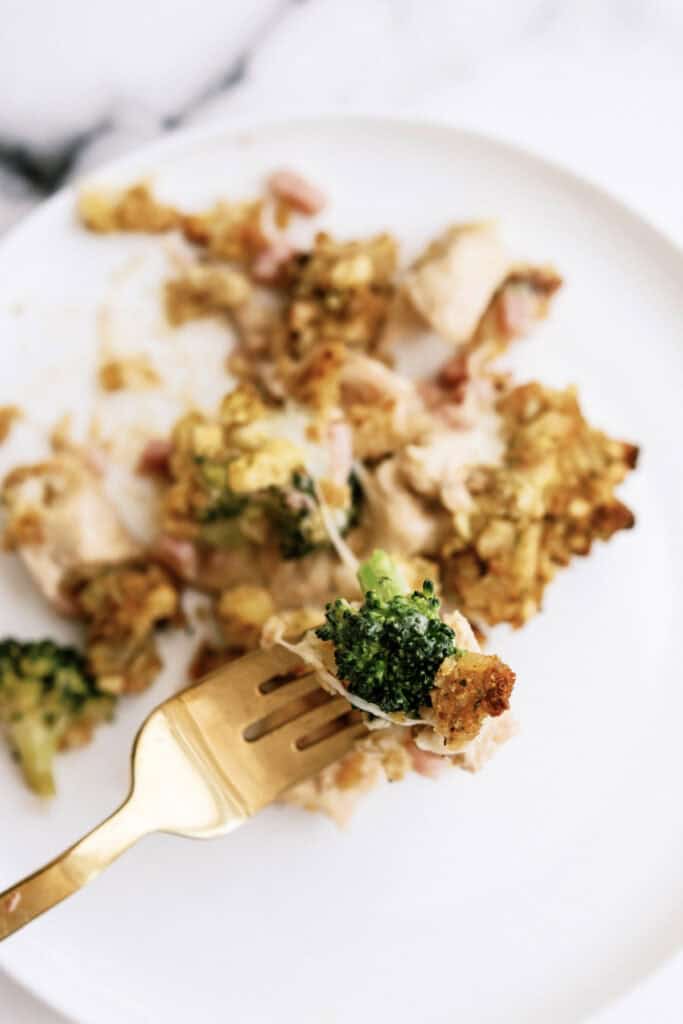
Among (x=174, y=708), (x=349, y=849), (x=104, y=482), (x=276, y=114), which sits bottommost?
(x=349, y=849)

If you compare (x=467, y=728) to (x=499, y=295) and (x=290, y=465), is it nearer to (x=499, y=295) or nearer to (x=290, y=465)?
(x=290, y=465)

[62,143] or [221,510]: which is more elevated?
[62,143]

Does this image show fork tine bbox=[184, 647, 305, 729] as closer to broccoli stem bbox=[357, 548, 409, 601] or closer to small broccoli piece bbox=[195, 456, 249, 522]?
broccoli stem bbox=[357, 548, 409, 601]

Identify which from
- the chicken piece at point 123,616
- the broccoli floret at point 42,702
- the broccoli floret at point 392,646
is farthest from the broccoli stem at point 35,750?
the broccoli floret at point 392,646

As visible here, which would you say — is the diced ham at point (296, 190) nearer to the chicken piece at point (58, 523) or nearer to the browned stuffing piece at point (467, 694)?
the chicken piece at point (58, 523)

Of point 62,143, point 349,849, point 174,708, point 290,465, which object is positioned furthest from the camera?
point 62,143

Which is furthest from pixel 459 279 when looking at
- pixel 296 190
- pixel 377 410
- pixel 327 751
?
pixel 327 751

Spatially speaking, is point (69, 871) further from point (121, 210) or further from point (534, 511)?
point (121, 210)

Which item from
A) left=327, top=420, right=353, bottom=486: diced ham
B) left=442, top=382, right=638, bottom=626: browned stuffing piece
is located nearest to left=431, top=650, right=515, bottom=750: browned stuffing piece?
left=442, top=382, right=638, bottom=626: browned stuffing piece

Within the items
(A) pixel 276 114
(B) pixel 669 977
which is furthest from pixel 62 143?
(B) pixel 669 977
